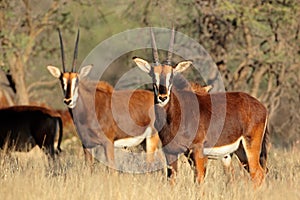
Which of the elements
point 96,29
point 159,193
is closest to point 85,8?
point 96,29

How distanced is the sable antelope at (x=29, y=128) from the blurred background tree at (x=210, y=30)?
388cm

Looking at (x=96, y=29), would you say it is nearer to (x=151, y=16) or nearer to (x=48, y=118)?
(x=151, y=16)

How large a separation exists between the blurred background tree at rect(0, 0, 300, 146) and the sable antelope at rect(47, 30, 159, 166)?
4889 millimetres

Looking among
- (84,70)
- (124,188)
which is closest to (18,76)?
(84,70)

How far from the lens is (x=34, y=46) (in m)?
21.3

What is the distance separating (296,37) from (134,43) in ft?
14.5

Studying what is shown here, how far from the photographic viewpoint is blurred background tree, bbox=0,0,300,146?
1791cm

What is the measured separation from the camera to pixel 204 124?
9438 mm

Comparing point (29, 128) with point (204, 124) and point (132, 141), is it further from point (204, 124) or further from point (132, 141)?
point (204, 124)

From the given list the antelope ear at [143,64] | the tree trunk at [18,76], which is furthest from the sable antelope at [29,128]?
the antelope ear at [143,64]

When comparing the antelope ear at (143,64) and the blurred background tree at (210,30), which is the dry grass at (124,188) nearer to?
the antelope ear at (143,64)

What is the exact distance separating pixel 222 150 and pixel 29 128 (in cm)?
614

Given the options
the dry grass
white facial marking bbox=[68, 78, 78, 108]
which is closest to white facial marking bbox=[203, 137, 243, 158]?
the dry grass

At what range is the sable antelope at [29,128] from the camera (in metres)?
14.4
